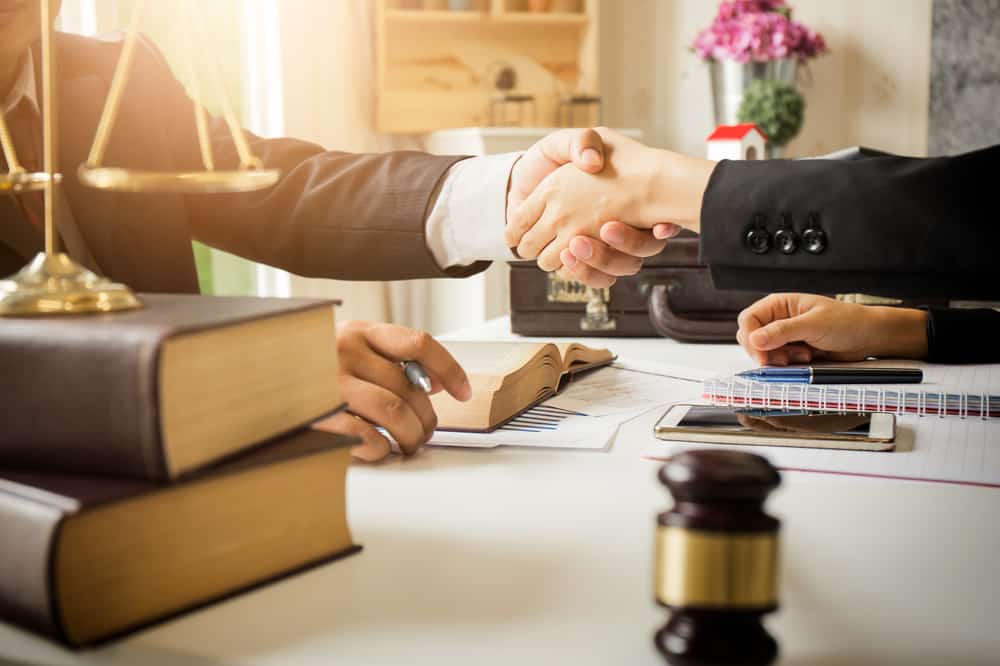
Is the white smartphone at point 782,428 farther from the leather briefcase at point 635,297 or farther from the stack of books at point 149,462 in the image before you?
the leather briefcase at point 635,297

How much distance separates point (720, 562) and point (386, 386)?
1.61ft

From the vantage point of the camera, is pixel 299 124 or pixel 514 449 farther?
pixel 299 124

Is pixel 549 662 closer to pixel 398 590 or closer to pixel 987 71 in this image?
pixel 398 590

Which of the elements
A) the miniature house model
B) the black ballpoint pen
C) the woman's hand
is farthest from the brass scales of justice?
the miniature house model

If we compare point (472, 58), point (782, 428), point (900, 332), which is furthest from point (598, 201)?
point (472, 58)

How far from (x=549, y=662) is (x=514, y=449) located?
0.46 m

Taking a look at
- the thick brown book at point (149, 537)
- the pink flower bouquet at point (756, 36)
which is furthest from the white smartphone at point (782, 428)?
the pink flower bouquet at point (756, 36)

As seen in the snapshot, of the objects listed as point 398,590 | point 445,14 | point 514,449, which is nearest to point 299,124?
point 445,14

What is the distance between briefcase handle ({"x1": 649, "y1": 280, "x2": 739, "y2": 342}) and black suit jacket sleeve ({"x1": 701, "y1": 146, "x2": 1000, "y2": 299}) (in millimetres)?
500

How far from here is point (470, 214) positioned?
58.4 inches

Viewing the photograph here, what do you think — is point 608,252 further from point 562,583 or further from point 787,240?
point 562,583

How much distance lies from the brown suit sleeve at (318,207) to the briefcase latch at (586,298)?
226 mm

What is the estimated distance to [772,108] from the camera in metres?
3.37

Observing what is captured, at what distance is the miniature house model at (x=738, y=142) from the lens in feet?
6.65
